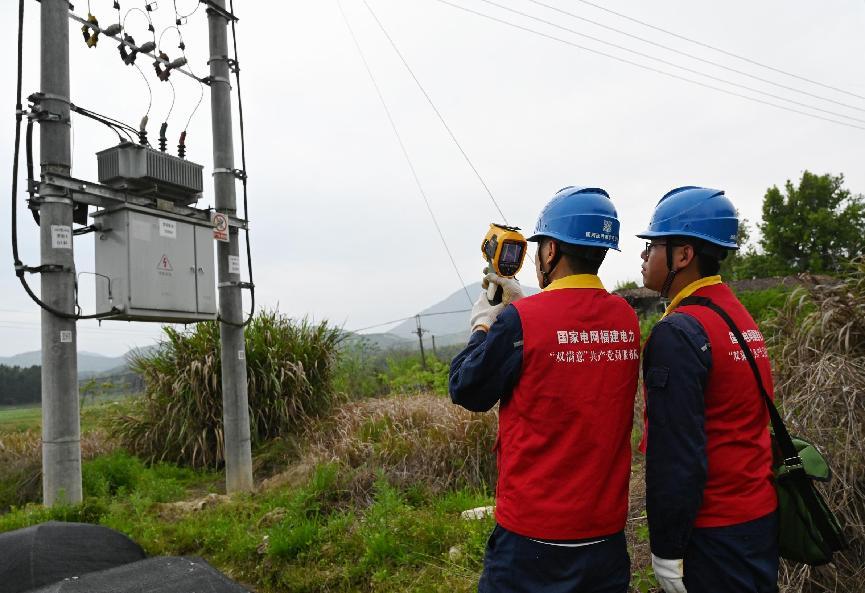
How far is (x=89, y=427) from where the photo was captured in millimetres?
10766

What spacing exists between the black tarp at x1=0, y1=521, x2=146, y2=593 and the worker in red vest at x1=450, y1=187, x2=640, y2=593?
2.87m

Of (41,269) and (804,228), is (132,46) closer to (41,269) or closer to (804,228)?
(41,269)

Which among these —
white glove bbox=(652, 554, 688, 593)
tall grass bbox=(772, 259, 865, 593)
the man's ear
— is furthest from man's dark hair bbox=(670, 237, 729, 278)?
tall grass bbox=(772, 259, 865, 593)

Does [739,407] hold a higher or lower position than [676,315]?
lower

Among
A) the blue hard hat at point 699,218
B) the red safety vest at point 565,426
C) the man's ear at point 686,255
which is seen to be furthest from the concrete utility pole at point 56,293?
the man's ear at point 686,255

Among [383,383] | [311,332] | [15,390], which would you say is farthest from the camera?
[15,390]

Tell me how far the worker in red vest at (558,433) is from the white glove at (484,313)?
0.16 metres

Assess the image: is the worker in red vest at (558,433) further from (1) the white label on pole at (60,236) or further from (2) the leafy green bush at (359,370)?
(2) the leafy green bush at (359,370)

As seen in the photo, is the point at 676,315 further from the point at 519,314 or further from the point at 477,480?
the point at 477,480

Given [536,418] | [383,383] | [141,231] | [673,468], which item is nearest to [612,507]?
[673,468]

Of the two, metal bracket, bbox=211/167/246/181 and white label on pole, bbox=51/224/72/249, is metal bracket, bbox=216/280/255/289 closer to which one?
metal bracket, bbox=211/167/246/181

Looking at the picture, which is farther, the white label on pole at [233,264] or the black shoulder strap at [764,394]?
the white label on pole at [233,264]

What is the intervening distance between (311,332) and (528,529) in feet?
25.4

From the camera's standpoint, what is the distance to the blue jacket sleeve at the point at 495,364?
225cm
